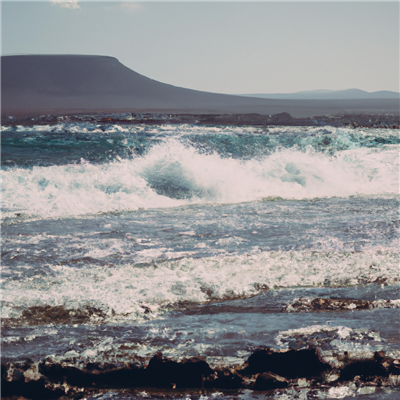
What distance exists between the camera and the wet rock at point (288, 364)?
6.26 feet

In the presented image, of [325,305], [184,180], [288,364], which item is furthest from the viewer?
[184,180]

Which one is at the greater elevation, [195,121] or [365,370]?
[195,121]

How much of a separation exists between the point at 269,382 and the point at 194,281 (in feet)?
4.32

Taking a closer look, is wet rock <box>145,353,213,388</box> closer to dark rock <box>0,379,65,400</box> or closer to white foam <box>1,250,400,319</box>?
dark rock <box>0,379,65,400</box>

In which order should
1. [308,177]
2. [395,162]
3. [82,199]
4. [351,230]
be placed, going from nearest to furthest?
[351,230] → [82,199] → [308,177] → [395,162]

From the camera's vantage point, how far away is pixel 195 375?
1899mm

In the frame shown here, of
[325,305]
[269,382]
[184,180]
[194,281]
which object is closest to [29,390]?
[269,382]

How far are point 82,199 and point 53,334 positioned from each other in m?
4.55

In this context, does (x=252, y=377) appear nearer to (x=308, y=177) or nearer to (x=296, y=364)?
(x=296, y=364)

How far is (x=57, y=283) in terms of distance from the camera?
3064mm

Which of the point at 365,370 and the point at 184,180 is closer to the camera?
the point at 365,370

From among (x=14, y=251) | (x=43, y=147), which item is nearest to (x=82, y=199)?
(x=14, y=251)

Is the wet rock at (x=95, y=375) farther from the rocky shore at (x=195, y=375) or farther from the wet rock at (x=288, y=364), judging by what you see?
the wet rock at (x=288, y=364)

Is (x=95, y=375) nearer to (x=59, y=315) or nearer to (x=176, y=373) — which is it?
(x=176, y=373)
